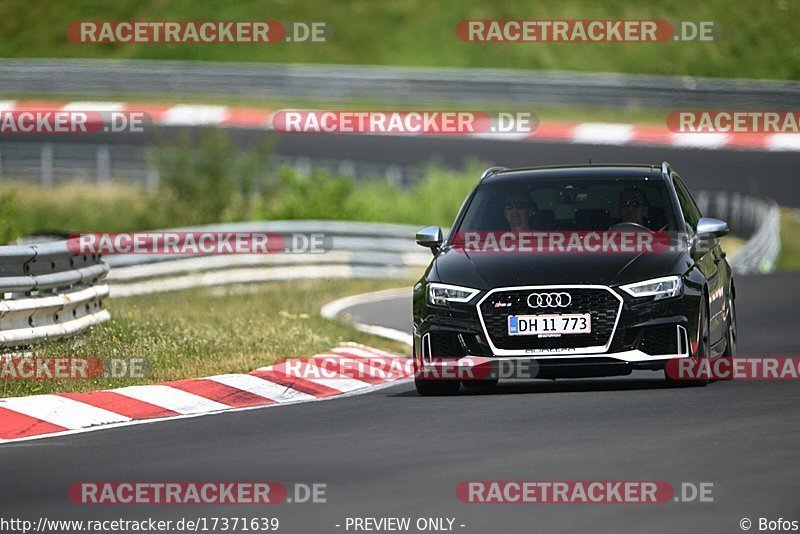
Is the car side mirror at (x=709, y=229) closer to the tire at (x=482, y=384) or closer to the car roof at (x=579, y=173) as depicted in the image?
the car roof at (x=579, y=173)

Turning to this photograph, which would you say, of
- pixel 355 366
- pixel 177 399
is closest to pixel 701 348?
pixel 177 399

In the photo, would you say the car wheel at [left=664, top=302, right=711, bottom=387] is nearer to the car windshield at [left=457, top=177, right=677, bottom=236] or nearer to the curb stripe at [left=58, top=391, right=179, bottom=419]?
the car windshield at [left=457, top=177, right=677, bottom=236]

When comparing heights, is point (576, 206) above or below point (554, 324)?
above

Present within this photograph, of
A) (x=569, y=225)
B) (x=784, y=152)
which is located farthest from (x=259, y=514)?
(x=784, y=152)

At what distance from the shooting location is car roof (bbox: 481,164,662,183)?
13.1m

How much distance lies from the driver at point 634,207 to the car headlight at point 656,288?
1.00 m

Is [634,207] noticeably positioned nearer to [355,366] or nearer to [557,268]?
[557,268]

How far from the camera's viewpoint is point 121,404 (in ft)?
39.5

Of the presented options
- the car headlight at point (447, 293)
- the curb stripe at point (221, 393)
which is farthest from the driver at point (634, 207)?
the curb stripe at point (221, 393)

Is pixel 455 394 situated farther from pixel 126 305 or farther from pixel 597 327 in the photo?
pixel 126 305

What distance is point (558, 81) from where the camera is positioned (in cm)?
4434

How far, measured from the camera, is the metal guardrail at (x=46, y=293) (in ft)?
44.4

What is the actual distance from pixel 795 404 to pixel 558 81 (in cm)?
3383

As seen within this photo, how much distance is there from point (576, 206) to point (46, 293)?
513 cm
